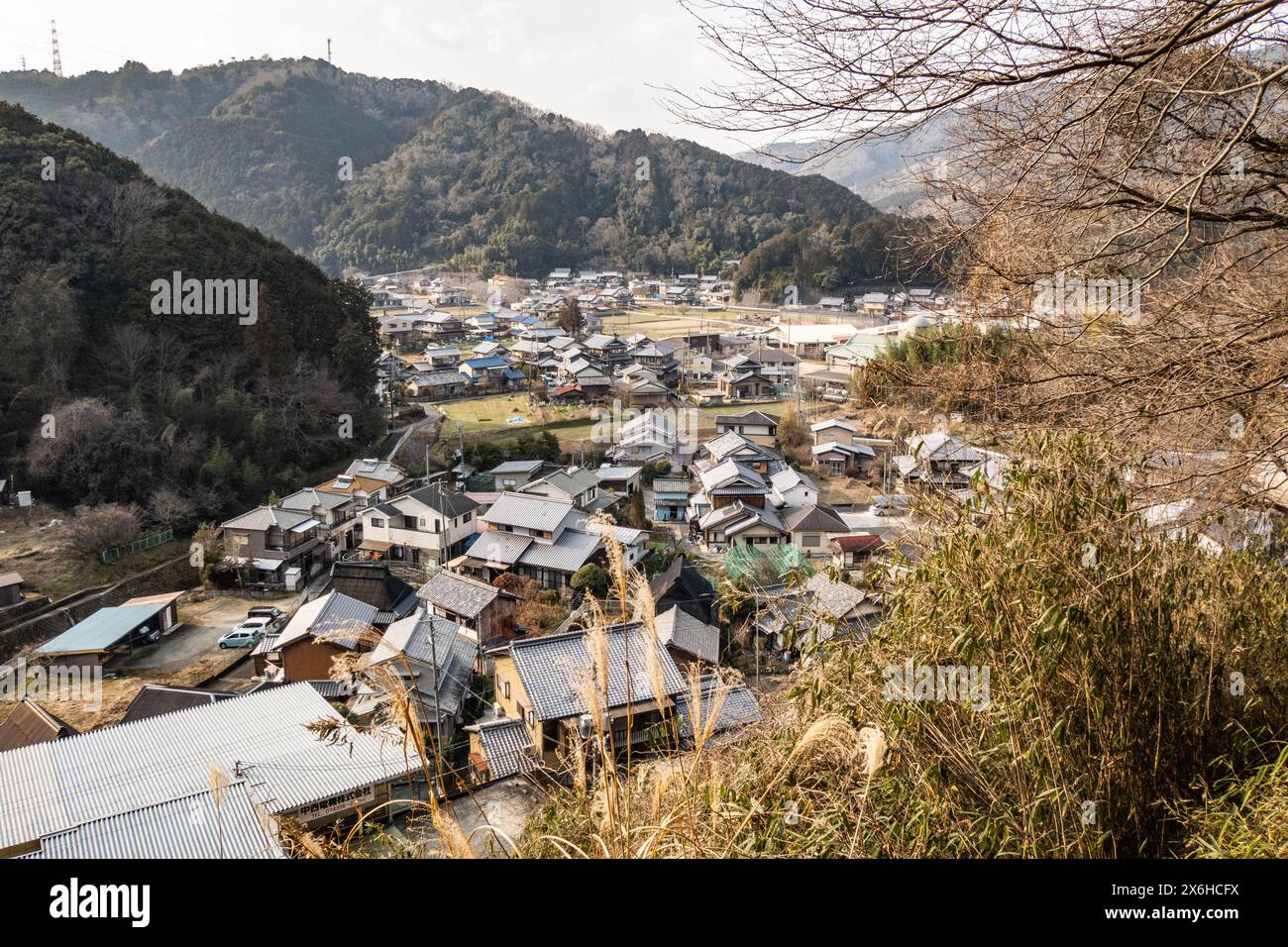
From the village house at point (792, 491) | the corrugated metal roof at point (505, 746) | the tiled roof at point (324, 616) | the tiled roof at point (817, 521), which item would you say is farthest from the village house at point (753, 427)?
the corrugated metal roof at point (505, 746)

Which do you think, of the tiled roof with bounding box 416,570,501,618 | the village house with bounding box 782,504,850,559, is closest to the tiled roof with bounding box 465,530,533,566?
the tiled roof with bounding box 416,570,501,618

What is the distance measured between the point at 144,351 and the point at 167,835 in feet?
38.3

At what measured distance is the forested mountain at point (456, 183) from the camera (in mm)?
42500

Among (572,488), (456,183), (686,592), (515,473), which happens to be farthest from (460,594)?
(456,183)

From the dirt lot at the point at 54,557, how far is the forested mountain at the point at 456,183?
99.5 ft

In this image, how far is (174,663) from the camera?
8742mm

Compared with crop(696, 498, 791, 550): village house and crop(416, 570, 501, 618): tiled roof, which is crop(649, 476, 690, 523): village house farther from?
crop(416, 570, 501, 618): tiled roof

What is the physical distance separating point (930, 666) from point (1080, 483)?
1.97ft

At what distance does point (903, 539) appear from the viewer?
2383mm

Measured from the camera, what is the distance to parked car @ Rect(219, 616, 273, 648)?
9.20 m

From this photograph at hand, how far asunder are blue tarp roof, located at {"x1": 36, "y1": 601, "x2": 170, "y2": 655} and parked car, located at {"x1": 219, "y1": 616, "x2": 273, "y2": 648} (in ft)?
2.77

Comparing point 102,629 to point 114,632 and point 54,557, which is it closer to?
point 114,632
